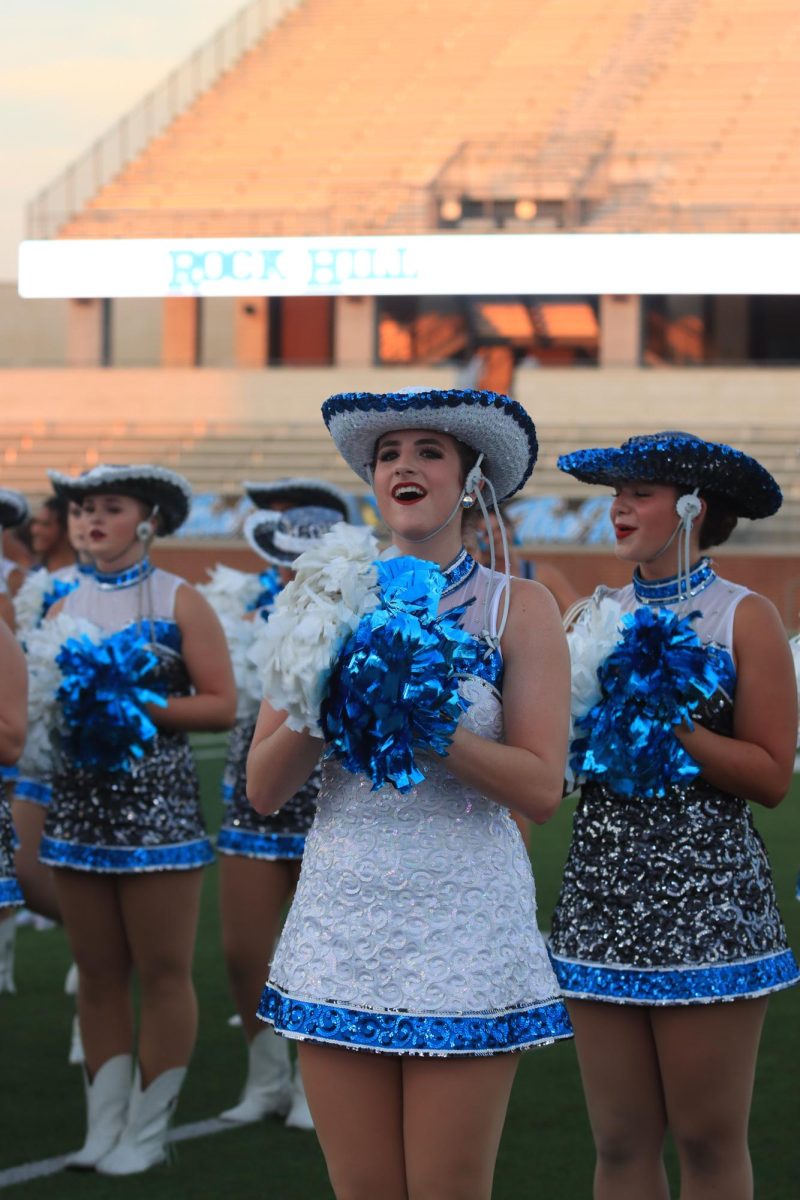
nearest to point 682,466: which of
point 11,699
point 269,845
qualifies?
point 11,699

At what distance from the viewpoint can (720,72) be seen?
25953 mm

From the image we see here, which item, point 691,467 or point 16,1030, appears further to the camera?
point 16,1030

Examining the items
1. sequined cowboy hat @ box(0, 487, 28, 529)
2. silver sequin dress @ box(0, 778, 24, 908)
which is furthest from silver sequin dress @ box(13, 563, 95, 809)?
silver sequin dress @ box(0, 778, 24, 908)

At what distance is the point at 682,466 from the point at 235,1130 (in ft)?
7.61

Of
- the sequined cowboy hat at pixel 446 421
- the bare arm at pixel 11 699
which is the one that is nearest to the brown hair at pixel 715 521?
the sequined cowboy hat at pixel 446 421

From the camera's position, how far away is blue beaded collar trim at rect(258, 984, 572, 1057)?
2.25 meters

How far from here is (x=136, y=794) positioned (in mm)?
4062

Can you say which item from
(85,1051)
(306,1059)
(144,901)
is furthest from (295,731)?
(85,1051)

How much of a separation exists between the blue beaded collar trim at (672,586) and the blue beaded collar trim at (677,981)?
636mm

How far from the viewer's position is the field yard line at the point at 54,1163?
406cm

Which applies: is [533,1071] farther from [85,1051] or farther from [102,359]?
[102,359]

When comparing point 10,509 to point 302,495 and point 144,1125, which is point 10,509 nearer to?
point 302,495

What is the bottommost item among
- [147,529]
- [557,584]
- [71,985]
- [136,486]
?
[71,985]

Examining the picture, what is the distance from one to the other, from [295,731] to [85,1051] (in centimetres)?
216
